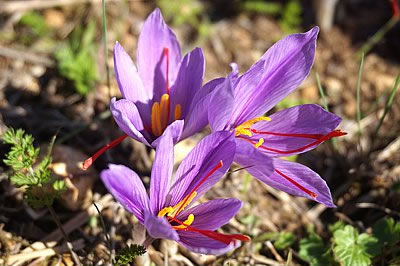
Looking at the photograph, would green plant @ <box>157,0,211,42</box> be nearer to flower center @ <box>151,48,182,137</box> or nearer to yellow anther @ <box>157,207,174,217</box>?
flower center @ <box>151,48,182,137</box>

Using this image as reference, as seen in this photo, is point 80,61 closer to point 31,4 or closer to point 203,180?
point 31,4

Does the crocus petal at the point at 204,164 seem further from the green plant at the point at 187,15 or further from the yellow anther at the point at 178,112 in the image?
the green plant at the point at 187,15

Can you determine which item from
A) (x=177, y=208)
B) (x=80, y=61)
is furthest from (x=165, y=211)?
(x=80, y=61)

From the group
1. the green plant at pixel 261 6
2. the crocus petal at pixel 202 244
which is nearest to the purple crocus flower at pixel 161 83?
the crocus petal at pixel 202 244

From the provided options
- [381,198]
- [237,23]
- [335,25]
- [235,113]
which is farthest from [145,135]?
[335,25]

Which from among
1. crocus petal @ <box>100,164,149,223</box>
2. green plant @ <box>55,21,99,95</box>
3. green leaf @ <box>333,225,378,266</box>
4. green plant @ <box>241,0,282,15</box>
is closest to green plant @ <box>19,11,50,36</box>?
green plant @ <box>55,21,99,95</box>

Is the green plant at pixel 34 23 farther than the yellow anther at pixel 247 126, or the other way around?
the green plant at pixel 34 23
